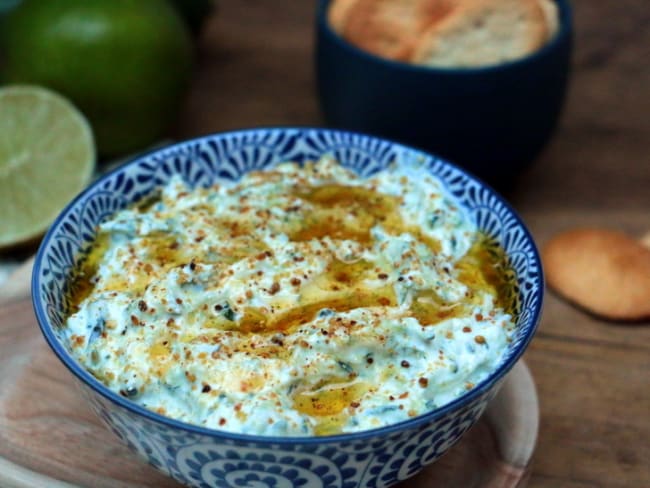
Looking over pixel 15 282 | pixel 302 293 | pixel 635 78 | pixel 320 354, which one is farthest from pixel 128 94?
pixel 635 78

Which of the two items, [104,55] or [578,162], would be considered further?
[578,162]

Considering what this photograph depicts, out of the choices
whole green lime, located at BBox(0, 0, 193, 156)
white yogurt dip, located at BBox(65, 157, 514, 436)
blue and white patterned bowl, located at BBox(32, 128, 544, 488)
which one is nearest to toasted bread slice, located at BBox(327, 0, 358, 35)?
whole green lime, located at BBox(0, 0, 193, 156)

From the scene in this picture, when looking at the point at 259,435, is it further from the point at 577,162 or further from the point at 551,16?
the point at 577,162

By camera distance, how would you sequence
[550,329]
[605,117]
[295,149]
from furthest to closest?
[605,117], [550,329], [295,149]

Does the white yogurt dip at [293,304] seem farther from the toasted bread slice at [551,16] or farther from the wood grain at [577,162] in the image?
the toasted bread slice at [551,16]

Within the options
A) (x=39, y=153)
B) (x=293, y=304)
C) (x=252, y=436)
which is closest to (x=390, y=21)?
(x=39, y=153)

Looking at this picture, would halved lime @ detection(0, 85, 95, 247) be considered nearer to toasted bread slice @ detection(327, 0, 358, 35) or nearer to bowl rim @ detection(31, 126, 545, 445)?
toasted bread slice @ detection(327, 0, 358, 35)

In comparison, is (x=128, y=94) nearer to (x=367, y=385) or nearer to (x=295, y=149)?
(x=295, y=149)
